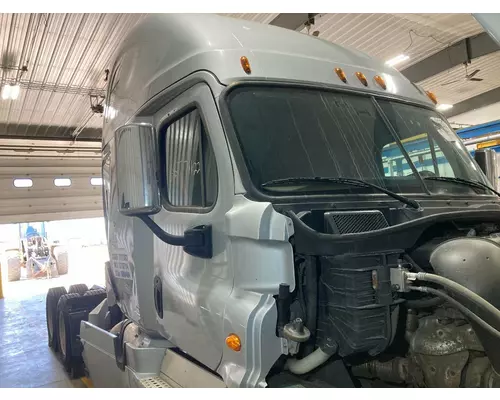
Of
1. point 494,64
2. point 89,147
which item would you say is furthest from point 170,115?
point 89,147

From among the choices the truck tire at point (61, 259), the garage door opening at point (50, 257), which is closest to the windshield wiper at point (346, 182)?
A: the garage door opening at point (50, 257)

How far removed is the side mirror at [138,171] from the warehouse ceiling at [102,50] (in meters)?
4.50

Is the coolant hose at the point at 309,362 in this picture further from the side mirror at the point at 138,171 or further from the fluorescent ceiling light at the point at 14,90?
the fluorescent ceiling light at the point at 14,90

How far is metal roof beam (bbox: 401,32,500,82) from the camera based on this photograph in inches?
319

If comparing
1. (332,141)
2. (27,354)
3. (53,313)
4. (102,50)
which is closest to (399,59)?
(102,50)

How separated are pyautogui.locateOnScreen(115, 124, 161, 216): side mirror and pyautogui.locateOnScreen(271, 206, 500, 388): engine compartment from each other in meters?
0.74

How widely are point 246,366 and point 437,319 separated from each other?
37.4 inches

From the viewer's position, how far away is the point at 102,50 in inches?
282

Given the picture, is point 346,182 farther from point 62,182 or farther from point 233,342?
point 62,182

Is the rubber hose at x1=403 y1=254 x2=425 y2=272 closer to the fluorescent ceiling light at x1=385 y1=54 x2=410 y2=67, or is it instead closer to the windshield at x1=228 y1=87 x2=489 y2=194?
the windshield at x1=228 y1=87 x2=489 y2=194

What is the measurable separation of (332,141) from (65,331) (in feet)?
15.4

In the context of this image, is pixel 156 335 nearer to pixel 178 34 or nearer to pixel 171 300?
pixel 171 300
